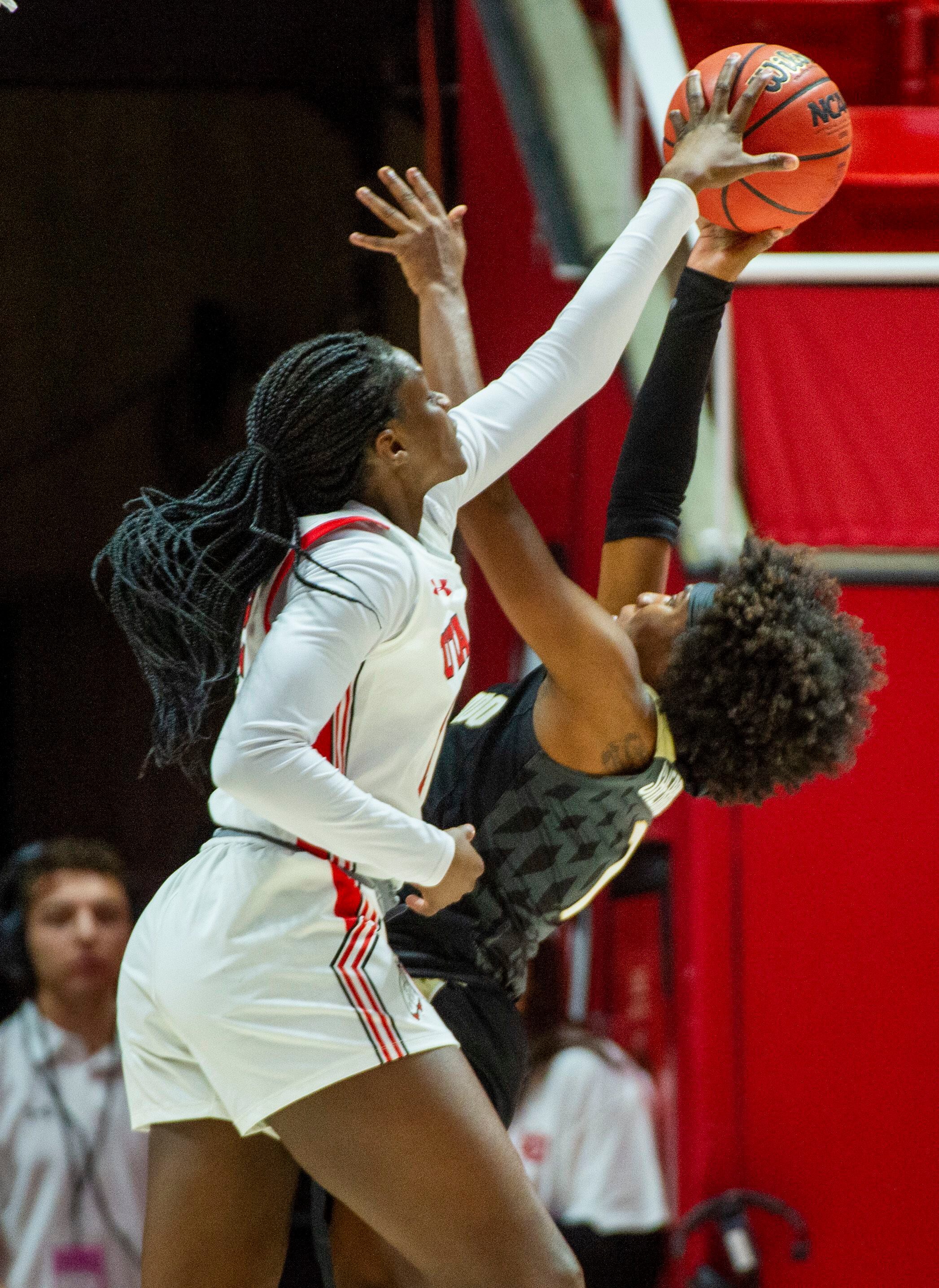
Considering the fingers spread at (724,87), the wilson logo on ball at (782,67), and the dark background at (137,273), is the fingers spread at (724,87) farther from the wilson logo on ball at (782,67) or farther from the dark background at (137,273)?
the dark background at (137,273)

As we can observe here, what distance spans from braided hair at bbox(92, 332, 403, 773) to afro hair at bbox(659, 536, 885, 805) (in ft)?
1.80

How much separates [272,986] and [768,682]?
77cm

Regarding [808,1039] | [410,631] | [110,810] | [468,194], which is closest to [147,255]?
[468,194]

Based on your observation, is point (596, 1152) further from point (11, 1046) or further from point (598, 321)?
point (598, 321)

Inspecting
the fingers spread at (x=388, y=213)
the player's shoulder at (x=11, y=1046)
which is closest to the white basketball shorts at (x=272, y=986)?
the fingers spread at (x=388, y=213)

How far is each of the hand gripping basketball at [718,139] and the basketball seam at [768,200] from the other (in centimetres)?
5

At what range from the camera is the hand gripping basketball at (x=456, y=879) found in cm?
174

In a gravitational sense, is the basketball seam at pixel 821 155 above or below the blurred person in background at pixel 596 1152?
above

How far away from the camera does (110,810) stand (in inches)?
209

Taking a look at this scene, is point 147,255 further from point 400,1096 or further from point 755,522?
point 400,1096

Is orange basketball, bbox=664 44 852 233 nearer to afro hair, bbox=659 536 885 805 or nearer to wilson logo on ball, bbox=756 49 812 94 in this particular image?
wilson logo on ball, bbox=756 49 812 94

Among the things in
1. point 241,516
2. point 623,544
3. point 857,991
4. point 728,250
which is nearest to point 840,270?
point 728,250

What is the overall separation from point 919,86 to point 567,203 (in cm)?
148

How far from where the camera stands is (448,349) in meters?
2.25
